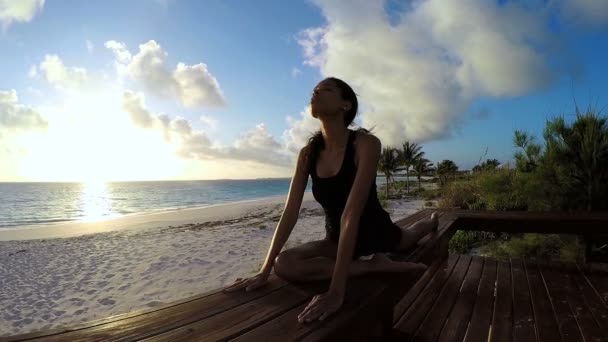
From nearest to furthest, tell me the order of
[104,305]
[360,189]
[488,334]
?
[360,189]
[488,334]
[104,305]

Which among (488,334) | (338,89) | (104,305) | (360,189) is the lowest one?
(104,305)

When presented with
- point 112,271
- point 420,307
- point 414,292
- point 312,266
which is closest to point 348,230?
point 312,266

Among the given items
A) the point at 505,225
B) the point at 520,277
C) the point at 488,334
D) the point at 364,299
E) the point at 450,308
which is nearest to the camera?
the point at 364,299

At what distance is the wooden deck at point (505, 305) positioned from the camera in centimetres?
240

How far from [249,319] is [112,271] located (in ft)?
Answer: 26.1

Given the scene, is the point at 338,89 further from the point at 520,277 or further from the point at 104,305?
the point at 104,305

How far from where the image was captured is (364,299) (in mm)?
Answer: 1397

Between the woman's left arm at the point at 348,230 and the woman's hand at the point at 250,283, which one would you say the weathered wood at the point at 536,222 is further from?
the woman's hand at the point at 250,283

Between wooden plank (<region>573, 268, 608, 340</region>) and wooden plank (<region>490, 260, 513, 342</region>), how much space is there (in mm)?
580

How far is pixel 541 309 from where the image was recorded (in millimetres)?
2807

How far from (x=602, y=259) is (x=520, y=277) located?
156 cm

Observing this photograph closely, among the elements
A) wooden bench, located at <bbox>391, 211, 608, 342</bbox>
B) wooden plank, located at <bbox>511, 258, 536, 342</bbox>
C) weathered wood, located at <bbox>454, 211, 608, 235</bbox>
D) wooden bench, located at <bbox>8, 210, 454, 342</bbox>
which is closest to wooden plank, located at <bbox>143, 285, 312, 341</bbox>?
wooden bench, located at <bbox>8, 210, 454, 342</bbox>

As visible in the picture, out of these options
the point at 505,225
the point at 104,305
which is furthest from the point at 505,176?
the point at 104,305

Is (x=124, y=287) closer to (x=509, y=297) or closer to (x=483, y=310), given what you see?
Answer: (x=483, y=310)
